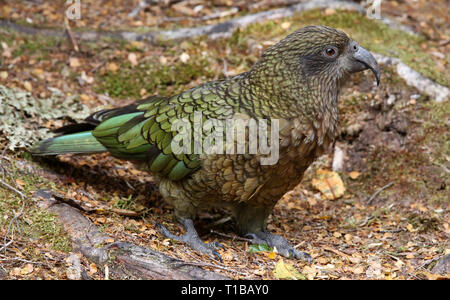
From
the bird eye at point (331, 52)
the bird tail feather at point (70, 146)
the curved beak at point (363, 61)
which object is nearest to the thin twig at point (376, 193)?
the curved beak at point (363, 61)

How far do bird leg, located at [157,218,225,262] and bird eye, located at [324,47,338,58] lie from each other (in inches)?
86.5

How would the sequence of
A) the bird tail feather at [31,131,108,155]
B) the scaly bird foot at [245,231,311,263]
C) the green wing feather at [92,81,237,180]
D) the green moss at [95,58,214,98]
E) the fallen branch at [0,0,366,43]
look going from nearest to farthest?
the green wing feather at [92,81,237,180] → the scaly bird foot at [245,231,311,263] → the bird tail feather at [31,131,108,155] → the green moss at [95,58,214,98] → the fallen branch at [0,0,366,43]

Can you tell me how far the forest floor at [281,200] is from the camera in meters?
4.80

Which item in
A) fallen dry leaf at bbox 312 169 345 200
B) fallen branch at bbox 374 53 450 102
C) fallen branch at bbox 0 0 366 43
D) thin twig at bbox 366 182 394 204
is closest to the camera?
thin twig at bbox 366 182 394 204

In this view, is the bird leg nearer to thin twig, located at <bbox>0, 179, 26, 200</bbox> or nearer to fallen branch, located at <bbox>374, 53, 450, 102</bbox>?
thin twig, located at <bbox>0, 179, 26, 200</bbox>

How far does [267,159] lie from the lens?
4.66 metres

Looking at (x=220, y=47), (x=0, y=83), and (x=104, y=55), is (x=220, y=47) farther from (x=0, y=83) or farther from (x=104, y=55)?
(x=0, y=83)

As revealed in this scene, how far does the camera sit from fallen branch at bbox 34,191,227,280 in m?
4.15

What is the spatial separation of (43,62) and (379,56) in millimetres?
4971

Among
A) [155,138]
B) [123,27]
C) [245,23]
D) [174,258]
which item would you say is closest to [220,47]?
[245,23]

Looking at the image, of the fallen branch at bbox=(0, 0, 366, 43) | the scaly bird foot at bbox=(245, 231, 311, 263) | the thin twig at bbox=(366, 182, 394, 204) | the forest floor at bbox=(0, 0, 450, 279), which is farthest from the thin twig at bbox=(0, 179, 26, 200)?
the thin twig at bbox=(366, 182, 394, 204)

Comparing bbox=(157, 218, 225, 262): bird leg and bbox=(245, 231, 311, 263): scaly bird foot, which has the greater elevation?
bbox=(157, 218, 225, 262): bird leg

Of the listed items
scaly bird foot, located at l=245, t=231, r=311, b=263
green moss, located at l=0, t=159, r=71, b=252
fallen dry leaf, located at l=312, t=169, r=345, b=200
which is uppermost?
green moss, located at l=0, t=159, r=71, b=252
